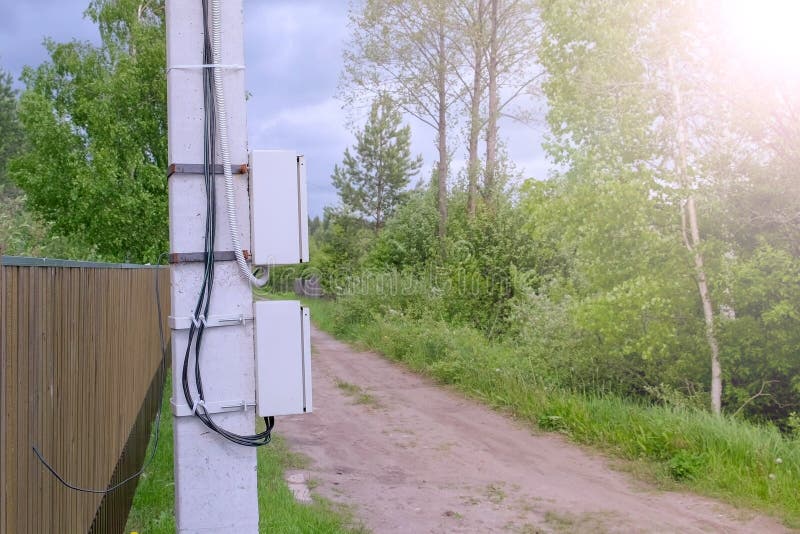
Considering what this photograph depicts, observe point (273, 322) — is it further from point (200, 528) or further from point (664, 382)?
point (664, 382)

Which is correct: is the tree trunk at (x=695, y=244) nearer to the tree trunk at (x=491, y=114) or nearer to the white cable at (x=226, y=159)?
the white cable at (x=226, y=159)

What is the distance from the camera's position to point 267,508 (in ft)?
20.0

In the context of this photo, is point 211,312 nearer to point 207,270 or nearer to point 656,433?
point 207,270

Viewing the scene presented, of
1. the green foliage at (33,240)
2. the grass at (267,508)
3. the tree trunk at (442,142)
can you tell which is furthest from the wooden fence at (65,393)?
the tree trunk at (442,142)

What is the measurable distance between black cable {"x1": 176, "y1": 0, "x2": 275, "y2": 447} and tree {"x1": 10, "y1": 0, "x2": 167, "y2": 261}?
48.4ft

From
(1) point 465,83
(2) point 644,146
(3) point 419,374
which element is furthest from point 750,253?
(1) point 465,83

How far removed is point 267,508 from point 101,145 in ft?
44.7

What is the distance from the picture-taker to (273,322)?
3.46m

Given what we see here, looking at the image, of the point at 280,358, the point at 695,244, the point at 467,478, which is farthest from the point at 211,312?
the point at 695,244

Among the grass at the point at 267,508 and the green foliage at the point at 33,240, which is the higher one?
the green foliage at the point at 33,240

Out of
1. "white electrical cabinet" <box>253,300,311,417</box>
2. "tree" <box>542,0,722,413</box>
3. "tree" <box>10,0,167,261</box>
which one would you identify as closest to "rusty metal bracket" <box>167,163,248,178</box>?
"white electrical cabinet" <box>253,300,311,417</box>

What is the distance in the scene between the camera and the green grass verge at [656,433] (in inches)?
263

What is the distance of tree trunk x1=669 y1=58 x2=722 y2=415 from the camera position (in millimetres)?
9906

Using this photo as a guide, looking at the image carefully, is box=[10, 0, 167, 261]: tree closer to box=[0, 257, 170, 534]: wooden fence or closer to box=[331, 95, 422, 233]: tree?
box=[0, 257, 170, 534]: wooden fence
